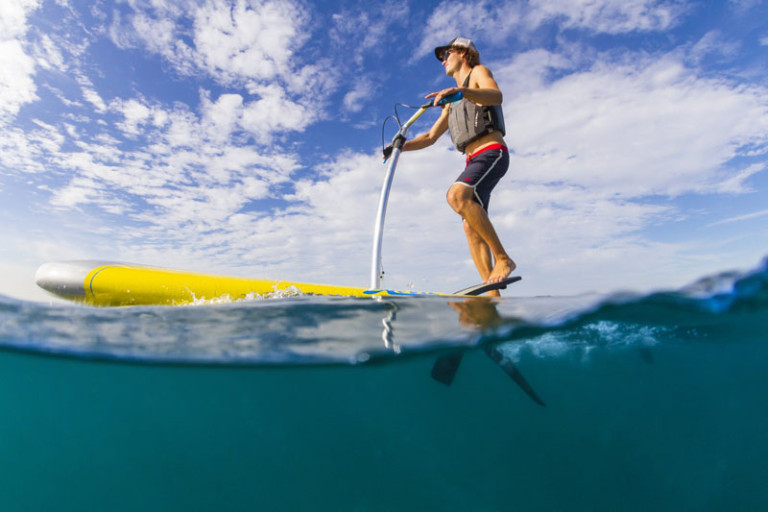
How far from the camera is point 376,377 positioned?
6.12 m

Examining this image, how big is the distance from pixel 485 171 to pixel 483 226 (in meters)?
0.60

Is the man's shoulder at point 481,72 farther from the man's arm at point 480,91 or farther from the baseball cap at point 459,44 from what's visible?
the baseball cap at point 459,44

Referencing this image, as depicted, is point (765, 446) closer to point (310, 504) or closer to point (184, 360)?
point (310, 504)

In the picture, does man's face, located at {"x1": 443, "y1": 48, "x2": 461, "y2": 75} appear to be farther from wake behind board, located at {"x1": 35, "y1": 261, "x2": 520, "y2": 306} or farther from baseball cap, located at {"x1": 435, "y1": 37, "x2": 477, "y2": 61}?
wake behind board, located at {"x1": 35, "y1": 261, "x2": 520, "y2": 306}

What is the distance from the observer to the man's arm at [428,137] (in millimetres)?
5059

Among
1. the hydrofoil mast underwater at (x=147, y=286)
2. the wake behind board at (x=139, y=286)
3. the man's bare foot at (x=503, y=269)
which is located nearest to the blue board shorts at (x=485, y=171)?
the man's bare foot at (x=503, y=269)

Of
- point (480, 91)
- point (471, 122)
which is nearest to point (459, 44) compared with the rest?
point (471, 122)

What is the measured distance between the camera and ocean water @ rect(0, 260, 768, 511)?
4027 mm

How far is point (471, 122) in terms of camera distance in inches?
162

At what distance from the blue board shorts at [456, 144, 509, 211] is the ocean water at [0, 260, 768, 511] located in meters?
1.19

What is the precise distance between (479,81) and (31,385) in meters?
9.23

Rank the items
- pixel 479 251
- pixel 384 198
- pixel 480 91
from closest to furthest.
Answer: pixel 480 91 < pixel 479 251 < pixel 384 198

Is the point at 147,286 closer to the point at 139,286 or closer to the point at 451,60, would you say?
the point at 139,286

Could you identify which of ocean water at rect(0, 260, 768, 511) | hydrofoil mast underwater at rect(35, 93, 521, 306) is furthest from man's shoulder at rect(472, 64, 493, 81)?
ocean water at rect(0, 260, 768, 511)
